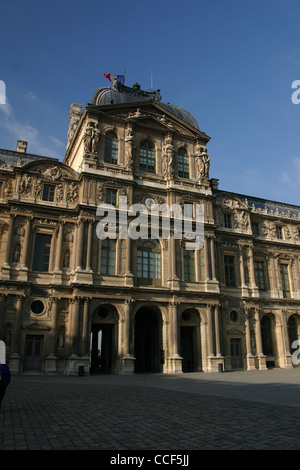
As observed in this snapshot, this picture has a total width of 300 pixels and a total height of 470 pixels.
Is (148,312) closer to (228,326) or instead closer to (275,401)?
(228,326)

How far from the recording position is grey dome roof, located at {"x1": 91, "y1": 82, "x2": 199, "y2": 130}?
39000mm

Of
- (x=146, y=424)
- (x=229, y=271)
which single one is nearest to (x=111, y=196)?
(x=229, y=271)

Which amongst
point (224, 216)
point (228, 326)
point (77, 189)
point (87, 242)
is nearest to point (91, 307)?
point (87, 242)

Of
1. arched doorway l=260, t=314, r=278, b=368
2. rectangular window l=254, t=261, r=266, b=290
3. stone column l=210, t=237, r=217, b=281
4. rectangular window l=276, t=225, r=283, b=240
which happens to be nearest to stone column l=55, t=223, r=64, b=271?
stone column l=210, t=237, r=217, b=281

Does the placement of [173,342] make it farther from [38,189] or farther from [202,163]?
[202,163]

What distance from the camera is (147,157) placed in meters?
38.4

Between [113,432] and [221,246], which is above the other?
[221,246]

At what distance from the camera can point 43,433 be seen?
28.1ft

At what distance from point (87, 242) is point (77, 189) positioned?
18.2 ft

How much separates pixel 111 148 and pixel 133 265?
11752 mm

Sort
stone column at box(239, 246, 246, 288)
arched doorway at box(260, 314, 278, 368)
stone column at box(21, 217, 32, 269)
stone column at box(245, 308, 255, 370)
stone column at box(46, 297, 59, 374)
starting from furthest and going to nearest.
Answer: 1. arched doorway at box(260, 314, 278, 368)
2. stone column at box(239, 246, 246, 288)
3. stone column at box(245, 308, 255, 370)
4. stone column at box(21, 217, 32, 269)
5. stone column at box(46, 297, 59, 374)

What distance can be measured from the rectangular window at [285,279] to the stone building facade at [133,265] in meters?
0.18

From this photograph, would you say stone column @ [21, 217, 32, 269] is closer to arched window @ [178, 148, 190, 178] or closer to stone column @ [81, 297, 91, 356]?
stone column @ [81, 297, 91, 356]

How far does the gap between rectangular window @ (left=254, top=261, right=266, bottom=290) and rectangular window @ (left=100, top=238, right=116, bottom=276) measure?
57.6ft
